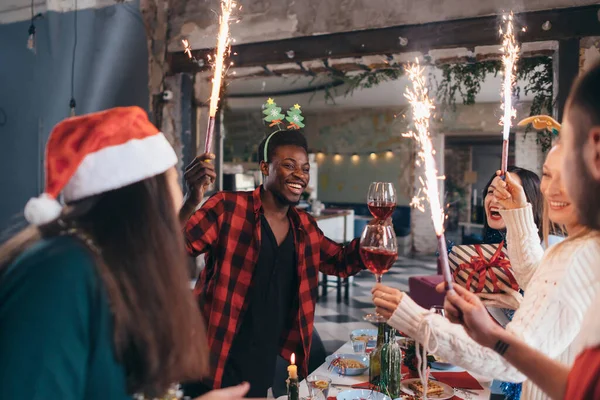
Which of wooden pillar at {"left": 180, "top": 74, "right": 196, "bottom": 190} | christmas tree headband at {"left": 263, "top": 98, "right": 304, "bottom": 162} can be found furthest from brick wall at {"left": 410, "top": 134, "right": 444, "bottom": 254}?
christmas tree headband at {"left": 263, "top": 98, "right": 304, "bottom": 162}

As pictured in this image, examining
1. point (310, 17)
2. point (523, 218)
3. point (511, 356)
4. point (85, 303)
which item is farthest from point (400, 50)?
point (85, 303)

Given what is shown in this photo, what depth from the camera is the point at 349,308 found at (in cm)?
618

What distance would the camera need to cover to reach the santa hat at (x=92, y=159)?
0.84 metres

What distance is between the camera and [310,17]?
14.4 ft

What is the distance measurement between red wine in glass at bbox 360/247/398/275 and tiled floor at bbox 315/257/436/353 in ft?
10.7

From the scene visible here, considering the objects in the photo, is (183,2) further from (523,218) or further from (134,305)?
(134,305)

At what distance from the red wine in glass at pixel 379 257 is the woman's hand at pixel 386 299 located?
84 mm

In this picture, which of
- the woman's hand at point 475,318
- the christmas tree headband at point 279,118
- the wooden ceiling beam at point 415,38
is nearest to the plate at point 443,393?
the woman's hand at point 475,318

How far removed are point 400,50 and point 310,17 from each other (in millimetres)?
904

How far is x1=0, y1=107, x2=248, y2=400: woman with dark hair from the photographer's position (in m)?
0.76

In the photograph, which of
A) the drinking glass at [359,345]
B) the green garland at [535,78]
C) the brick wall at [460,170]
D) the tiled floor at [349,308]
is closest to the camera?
the drinking glass at [359,345]

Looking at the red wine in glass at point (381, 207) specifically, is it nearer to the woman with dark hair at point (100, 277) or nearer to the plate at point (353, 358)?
the plate at point (353, 358)

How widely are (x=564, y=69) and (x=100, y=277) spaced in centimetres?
390

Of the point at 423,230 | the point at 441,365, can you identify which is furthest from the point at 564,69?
the point at 423,230
